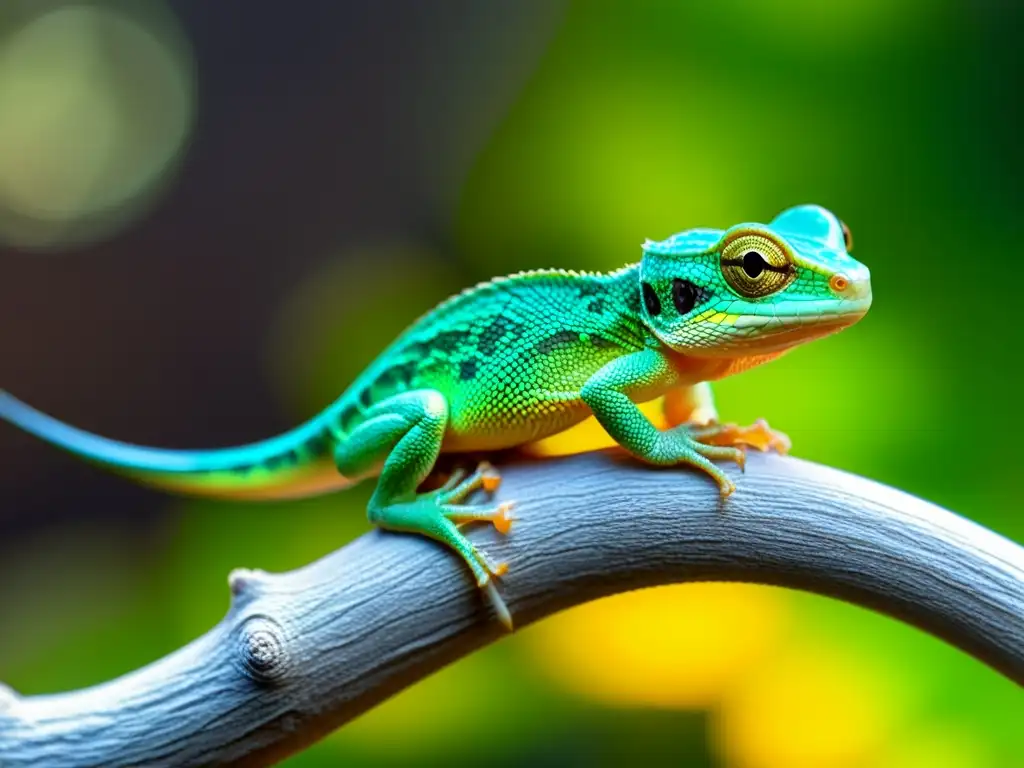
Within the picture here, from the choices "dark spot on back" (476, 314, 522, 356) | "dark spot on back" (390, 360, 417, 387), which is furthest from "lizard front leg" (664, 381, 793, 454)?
"dark spot on back" (390, 360, 417, 387)

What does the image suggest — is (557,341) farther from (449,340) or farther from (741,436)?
(741,436)

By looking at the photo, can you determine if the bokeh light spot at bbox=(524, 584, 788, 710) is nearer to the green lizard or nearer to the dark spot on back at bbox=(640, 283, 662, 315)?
the green lizard

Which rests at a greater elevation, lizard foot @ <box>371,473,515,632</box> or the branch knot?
lizard foot @ <box>371,473,515,632</box>

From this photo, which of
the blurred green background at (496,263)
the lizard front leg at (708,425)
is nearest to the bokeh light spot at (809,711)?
the blurred green background at (496,263)

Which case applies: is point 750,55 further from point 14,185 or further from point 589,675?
point 14,185

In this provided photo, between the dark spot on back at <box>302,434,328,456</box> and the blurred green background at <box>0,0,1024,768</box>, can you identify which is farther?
the blurred green background at <box>0,0,1024,768</box>

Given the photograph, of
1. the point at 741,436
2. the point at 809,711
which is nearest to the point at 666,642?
the point at 809,711

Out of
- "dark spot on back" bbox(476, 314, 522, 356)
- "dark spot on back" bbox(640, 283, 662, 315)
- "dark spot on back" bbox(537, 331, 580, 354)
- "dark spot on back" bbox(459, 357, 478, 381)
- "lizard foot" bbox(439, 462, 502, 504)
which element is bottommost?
"lizard foot" bbox(439, 462, 502, 504)
